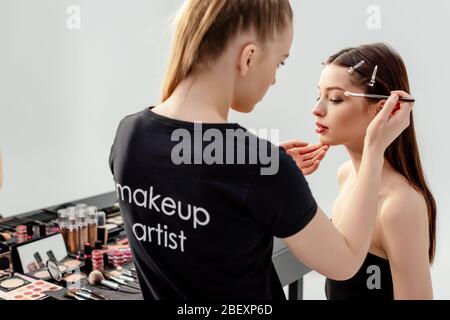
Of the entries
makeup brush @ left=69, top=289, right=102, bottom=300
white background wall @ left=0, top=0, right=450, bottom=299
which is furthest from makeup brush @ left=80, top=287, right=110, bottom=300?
white background wall @ left=0, top=0, right=450, bottom=299

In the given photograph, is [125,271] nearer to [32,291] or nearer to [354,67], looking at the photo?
[32,291]

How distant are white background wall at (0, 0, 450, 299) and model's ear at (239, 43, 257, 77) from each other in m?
1.44

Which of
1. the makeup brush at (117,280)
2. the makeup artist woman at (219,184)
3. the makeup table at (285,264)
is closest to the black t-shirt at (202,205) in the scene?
the makeup artist woman at (219,184)

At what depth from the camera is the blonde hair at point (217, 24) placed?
1.98ft

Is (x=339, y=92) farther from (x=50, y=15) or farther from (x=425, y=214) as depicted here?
(x=50, y=15)

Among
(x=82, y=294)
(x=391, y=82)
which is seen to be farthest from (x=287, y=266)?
(x=391, y=82)

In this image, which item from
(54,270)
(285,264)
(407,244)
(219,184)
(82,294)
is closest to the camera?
(219,184)

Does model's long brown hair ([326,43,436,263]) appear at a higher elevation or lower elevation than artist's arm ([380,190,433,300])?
higher

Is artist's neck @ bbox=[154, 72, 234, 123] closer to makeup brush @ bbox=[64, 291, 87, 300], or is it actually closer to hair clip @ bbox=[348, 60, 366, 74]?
hair clip @ bbox=[348, 60, 366, 74]

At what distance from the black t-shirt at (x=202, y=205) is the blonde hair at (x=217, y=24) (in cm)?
10

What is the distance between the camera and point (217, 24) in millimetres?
605

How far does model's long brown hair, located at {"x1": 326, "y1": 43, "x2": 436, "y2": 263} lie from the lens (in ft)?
3.16

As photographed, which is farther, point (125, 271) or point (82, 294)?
point (125, 271)

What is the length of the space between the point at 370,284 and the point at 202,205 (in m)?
0.54
